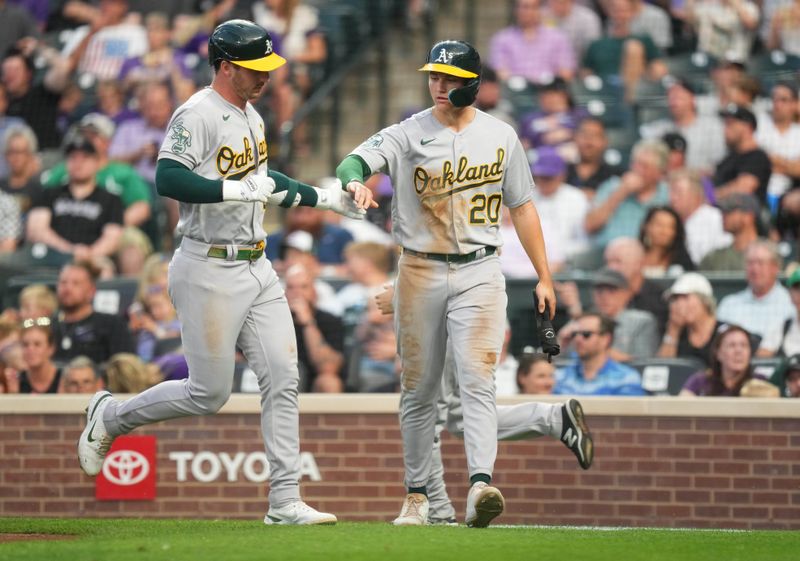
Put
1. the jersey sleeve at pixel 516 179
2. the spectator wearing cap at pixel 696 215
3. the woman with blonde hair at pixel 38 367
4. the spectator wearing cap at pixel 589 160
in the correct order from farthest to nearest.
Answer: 1. the spectator wearing cap at pixel 589 160
2. the spectator wearing cap at pixel 696 215
3. the woman with blonde hair at pixel 38 367
4. the jersey sleeve at pixel 516 179

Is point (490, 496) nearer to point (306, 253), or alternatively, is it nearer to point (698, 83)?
point (306, 253)

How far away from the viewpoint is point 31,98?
494 inches

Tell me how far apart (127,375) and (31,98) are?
4.31 meters

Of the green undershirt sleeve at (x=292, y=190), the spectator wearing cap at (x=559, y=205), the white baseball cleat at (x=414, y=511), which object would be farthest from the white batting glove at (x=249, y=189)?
the spectator wearing cap at (x=559, y=205)

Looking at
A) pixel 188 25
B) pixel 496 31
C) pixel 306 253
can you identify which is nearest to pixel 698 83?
pixel 496 31

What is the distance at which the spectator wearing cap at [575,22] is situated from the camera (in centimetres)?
1178

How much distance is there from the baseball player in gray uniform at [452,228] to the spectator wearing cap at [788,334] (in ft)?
9.99

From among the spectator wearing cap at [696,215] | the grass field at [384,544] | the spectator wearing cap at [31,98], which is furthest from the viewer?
the spectator wearing cap at [31,98]

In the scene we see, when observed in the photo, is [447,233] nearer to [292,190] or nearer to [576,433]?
[292,190]

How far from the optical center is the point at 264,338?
6117 mm

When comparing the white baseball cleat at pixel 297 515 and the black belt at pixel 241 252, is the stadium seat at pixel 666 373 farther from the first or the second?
the black belt at pixel 241 252

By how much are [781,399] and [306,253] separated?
3.48 metres

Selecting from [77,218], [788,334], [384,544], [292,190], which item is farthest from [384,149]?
[77,218]

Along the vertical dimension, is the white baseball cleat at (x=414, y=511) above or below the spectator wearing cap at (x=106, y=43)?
below
